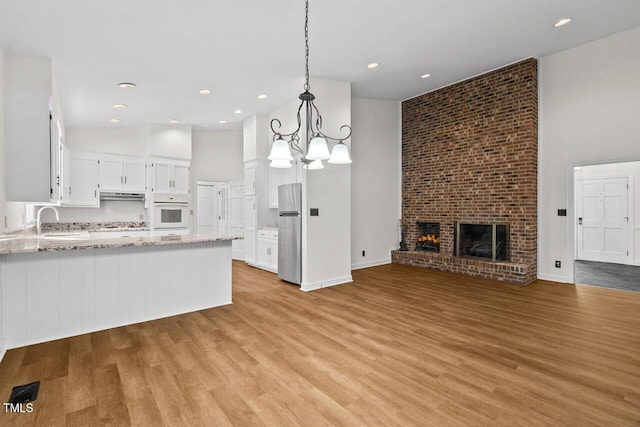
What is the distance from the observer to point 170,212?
705 cm

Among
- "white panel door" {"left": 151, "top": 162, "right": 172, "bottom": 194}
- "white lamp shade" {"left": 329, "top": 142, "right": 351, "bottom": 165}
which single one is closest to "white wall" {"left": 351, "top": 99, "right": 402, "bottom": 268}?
"white lamp shade" {"left": 329, "top": 142, "right": 351, "bottom": 165}

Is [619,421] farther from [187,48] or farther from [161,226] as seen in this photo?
[161,226]

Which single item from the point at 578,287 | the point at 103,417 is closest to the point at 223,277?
the point at 103,417

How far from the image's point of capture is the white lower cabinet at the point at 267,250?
6035 mm

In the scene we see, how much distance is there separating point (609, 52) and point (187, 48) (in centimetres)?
576

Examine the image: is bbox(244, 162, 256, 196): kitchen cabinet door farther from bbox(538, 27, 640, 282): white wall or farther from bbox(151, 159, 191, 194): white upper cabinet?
bbox(538, 27, 640, 282): white wall

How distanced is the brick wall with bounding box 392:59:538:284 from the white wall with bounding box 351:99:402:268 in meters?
0.23

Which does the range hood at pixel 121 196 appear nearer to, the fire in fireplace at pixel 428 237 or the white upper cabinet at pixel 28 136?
the white upper cabinet at pixel 28 136

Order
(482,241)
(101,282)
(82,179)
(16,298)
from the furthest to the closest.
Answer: (82,179), (482,241), (101,282), (16,298)

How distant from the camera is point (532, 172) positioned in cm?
516

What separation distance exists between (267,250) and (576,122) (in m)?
5.56

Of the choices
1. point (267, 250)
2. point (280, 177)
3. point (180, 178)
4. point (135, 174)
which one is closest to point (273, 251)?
point (267, 250)

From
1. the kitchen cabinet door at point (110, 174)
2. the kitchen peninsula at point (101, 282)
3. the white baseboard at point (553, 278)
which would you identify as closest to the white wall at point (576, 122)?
the white baseboard at point (553, 278)

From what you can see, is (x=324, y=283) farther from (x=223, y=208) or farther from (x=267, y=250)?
(x=223, y=208)
